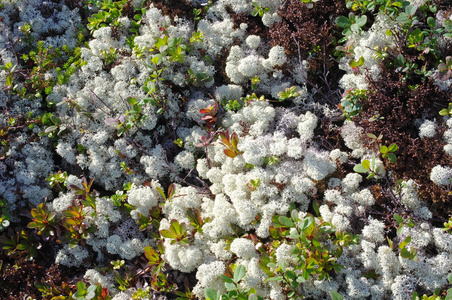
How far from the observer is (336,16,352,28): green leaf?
365 cm

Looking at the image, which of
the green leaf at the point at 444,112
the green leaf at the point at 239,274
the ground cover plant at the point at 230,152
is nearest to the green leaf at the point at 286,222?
the ground cover plant at the point at 230,152

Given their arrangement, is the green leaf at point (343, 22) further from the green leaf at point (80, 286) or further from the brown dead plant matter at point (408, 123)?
the green leaf at point (80, 286)

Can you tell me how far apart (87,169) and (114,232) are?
2.51 ft

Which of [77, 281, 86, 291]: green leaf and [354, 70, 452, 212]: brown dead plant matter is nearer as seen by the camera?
[77, 281, 86, 291]: green leaf

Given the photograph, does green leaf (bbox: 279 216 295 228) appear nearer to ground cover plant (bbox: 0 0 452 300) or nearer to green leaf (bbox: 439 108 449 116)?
ground cover plant (bbox: 0 0 452 300)

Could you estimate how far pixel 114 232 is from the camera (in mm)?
3506

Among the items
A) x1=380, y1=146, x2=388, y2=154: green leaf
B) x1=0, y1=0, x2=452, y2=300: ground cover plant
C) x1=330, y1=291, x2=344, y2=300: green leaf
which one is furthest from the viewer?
x1=380, y1=146, x2=388, y2=154: green leaf

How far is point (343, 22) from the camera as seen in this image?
366 centimetres

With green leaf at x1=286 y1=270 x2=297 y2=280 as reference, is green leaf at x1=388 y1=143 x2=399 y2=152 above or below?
above

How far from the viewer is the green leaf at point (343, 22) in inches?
144

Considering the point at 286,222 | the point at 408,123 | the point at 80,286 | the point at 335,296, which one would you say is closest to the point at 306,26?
the point at 408,123

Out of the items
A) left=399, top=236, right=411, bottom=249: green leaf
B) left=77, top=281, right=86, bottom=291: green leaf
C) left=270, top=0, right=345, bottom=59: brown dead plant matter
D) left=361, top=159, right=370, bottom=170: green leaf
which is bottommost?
left=77, top=281, right=86, bottom=291: green leaf

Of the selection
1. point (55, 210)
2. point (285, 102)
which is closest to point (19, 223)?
point (55, 210)

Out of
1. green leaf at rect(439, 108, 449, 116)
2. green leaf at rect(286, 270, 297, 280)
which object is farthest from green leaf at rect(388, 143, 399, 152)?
green leaf at rect(286, 270, 297, 280)
